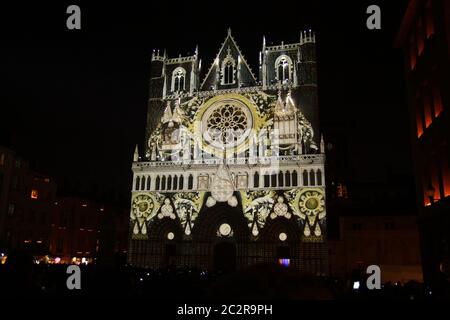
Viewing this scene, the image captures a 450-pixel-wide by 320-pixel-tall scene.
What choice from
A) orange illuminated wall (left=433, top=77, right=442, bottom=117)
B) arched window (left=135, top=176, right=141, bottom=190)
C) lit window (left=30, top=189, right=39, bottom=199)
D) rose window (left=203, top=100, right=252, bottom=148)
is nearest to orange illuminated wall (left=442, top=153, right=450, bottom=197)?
orange illuminated wall (left=433, top=77, right=442, bottom=117)

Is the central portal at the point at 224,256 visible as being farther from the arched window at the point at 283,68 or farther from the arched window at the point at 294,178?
the arched window at the point at 283,68

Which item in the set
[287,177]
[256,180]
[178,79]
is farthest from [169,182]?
[178,79]

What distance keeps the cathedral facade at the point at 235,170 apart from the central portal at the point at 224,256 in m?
0.10

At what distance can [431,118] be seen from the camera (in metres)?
20.2

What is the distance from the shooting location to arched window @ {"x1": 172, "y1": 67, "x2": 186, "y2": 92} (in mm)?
46656

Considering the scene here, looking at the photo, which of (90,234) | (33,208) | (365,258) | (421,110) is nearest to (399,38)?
(421,110)

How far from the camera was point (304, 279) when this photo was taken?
321 cm

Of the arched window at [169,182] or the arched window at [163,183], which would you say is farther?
the arched window at [163,183]

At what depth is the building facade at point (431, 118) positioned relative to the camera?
17.5m

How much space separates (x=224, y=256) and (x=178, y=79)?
21.2 m

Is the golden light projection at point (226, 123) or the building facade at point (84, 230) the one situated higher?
the golden light projection at point (226, 123)

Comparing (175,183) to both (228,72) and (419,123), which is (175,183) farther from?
(419,123)

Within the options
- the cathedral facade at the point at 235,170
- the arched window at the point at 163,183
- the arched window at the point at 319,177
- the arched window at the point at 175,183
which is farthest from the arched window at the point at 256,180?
the arched window at the point at 163,183
